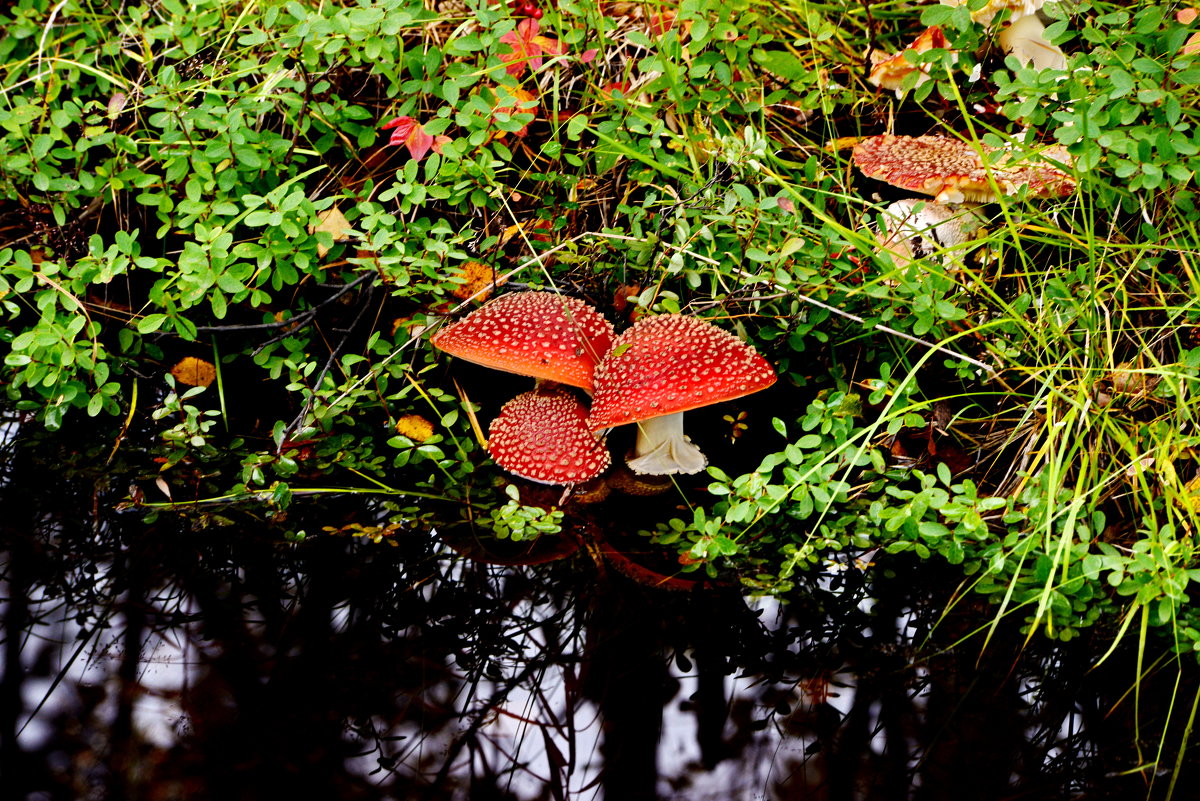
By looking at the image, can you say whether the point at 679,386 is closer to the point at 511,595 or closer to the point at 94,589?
the point at 511,595

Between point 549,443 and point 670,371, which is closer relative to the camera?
point 670,371

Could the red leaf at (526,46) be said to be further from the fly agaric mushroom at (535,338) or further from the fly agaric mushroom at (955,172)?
the fly agaric mushroom at (955,172)

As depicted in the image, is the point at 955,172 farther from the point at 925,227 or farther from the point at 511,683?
the point at 511,683

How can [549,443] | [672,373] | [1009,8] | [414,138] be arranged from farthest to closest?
1. [1009,8]
2. [414,138]
3. [549,443]
4. [672,373]

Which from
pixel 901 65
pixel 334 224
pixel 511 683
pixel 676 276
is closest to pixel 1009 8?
pixel 901 65

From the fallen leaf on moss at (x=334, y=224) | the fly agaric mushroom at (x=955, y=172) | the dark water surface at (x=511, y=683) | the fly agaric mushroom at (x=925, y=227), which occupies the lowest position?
the dark water surface at (x=511, y=683)

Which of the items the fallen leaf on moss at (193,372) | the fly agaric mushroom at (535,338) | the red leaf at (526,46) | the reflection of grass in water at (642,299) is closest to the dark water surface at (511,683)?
the reflection of grass in water at (642,299)

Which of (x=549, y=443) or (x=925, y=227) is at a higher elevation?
(x=925, y=227)

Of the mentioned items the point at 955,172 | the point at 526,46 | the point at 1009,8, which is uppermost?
the point at 526,46
